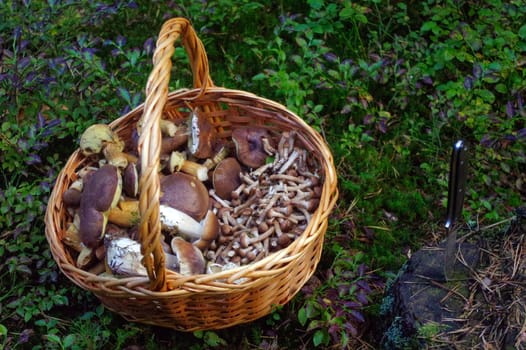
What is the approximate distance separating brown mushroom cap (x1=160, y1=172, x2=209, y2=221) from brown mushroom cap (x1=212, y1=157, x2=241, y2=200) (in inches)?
5.7

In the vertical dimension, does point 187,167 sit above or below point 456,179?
below

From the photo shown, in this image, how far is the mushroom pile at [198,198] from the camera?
8.21ft

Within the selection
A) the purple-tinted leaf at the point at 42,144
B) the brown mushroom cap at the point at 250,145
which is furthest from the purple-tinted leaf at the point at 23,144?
the brown mushroom cap at the point at 250,145

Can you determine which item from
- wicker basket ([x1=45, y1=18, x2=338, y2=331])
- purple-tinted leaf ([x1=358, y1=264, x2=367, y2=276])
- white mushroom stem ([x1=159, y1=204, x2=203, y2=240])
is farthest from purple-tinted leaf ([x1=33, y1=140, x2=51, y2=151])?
purple-tinted leaf ([x1=358, y1=264, x2=367, y2=276])

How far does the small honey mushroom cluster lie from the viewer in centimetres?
261

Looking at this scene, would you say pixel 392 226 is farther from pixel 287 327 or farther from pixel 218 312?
pixel 218 312

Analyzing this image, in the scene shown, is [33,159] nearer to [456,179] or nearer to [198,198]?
[198,198]

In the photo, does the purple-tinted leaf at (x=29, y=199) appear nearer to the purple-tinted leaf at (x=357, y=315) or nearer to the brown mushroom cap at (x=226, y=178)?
the brown mushroom cap at (x=226, y=178)

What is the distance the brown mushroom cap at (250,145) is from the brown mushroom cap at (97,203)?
0.65m

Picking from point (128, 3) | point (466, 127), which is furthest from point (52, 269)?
point (466, 127)

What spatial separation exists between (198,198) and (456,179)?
1.17 m

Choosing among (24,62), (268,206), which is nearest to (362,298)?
(268,206)

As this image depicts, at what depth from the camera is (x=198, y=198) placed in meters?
2.67

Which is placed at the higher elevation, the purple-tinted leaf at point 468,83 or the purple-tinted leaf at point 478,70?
the purple-tinted leaf at point 478,70
